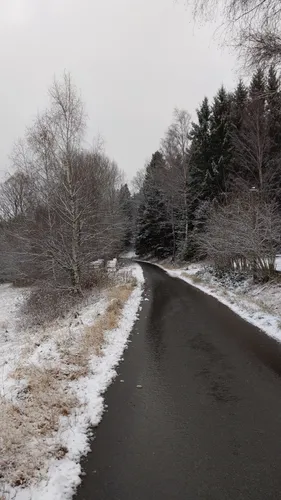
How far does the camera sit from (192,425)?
4668mm

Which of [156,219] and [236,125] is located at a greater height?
[236,125]

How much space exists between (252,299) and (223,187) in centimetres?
2005

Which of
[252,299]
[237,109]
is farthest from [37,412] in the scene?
[237,109]

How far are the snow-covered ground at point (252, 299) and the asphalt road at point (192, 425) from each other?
1.24 m

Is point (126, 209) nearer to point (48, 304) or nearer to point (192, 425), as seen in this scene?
point (48, 304)

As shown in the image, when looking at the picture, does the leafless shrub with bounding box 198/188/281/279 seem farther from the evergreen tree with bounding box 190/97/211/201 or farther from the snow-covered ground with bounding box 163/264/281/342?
the evergreen tree with bounding box 190/97/211/201

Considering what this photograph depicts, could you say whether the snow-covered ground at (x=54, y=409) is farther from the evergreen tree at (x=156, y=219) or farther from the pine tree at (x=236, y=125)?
the evergreen tree at (x=156, y=219)

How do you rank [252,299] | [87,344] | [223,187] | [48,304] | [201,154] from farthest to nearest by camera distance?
[201,154] → [223,187] → [48,304] → [252,299] → [87,344]

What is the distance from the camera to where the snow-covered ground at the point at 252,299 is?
9.98 meters

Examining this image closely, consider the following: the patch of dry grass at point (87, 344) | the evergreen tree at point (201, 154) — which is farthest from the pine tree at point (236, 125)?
the patch of dry grass at point (87, 344)

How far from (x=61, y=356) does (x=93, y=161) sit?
56.1ft

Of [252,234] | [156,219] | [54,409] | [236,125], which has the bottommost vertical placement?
[54,409]

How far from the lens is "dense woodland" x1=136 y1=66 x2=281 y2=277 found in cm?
1666

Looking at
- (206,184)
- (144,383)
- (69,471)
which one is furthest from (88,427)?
(206,184)
